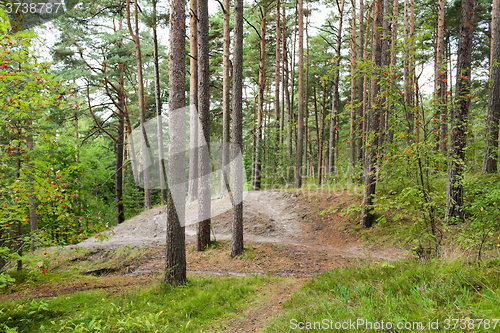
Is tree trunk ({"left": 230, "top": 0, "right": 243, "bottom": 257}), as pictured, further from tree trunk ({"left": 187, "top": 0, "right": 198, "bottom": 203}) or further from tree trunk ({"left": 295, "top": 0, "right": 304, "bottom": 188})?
tree trunk ({"left": 295, "top": 0, "right": 304, "bottom": 188})

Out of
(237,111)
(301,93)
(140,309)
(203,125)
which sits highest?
(301,93)

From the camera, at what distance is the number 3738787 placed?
6.53 metres

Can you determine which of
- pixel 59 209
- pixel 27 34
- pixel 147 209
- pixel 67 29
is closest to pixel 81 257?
pixel 147 209

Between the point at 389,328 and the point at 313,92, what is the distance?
84.8 feet

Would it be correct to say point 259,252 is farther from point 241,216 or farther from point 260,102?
point 260,102

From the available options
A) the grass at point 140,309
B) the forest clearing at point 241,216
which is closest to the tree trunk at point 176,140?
the forest clearing at point 241,216

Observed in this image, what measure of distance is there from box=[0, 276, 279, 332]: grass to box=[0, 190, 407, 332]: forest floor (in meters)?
0.47

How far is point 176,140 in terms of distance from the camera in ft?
20.0

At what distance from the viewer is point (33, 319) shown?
4.71 meters

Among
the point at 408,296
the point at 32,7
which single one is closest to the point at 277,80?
the point at 32,7

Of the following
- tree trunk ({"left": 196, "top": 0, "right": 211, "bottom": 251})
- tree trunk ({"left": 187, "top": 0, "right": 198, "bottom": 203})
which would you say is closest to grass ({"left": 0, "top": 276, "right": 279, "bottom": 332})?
tree trunk ({"left": 196, "top": 0, "right": 211, "bottom": 251})

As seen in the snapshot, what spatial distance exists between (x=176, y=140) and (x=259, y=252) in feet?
16.9

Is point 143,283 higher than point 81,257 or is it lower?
higher

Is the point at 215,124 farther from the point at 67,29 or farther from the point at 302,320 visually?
the point at 302,320
